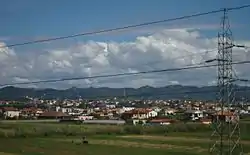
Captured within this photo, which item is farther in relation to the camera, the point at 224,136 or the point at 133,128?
the point at 133,128

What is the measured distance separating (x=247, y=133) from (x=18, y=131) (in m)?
40.4

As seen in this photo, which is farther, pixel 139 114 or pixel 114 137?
pixel 139 114

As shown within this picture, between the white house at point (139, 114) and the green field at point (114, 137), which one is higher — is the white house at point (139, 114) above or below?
above

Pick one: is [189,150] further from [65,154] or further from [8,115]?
[8,115]

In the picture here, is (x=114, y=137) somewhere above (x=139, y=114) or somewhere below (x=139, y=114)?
below

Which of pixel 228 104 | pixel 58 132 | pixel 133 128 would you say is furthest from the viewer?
pixel 133 128

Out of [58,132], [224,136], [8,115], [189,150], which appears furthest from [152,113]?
[224,136]

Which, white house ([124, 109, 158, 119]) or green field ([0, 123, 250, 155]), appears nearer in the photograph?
green field ([0, 123, 250, 155])

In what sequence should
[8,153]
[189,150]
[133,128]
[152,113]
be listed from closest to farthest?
1. [8,153]
2. [189,150]
3. [133,128]
4. [152,113]

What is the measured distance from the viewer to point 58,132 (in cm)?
9075

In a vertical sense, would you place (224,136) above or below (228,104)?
below

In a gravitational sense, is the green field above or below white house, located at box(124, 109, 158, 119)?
below

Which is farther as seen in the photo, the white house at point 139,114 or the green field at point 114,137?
the white house at point 139,114

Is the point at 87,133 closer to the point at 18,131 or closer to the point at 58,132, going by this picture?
the point at 58,132
